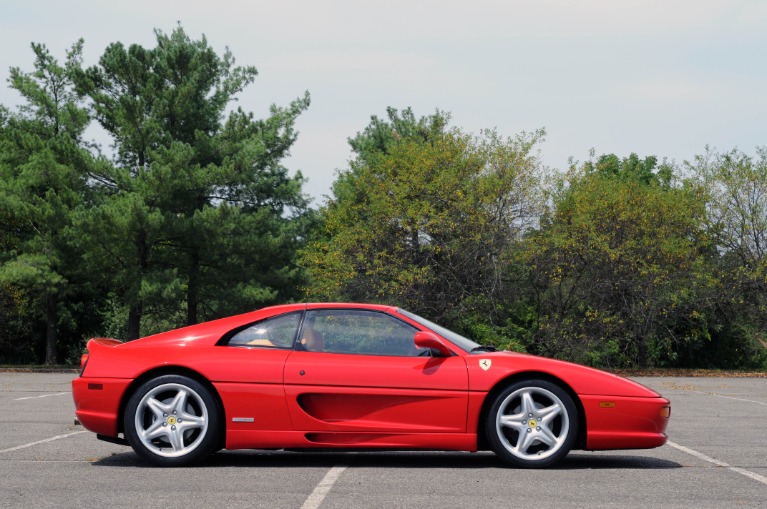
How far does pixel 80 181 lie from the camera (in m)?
37.7

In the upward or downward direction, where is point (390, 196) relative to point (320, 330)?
upward

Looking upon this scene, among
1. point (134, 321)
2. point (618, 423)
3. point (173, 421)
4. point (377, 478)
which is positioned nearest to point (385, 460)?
point (377, 478)

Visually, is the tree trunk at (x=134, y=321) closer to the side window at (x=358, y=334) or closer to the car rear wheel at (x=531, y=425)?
the side window at (x=358, y=334)

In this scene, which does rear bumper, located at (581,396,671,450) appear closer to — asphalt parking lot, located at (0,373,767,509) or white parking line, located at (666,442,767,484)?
asphalt parking lot, located at (0,373,767,509)

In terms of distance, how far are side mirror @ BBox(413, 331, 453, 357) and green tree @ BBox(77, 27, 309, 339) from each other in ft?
93.5

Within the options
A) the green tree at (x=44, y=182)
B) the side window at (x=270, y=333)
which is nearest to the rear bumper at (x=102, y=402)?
the side window at (x=270, y=333)

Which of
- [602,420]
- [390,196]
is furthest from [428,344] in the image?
[390,196]

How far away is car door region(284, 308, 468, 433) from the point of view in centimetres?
766

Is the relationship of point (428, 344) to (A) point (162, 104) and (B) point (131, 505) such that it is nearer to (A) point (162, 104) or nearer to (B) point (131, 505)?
(B) point (131, 505)

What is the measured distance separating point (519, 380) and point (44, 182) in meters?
32.8

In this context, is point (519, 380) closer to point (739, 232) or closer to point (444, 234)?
point (444, 234)

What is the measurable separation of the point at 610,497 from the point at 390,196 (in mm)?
31610

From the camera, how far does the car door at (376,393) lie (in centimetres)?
766

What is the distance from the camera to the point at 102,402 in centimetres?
789
